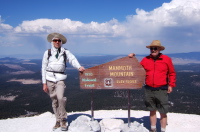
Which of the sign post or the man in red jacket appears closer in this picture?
the man in red jacket

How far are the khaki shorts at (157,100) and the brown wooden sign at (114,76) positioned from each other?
2.08 ft

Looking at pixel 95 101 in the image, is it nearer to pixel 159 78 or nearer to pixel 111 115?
pixel 111 115

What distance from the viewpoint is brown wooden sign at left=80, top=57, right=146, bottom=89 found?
734 centimetres

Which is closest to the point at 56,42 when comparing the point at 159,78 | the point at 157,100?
the point at 159,78

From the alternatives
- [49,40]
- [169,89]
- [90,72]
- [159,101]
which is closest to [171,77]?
[169,89]

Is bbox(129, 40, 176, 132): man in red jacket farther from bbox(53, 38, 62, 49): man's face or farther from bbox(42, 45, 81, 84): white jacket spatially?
bbox(53, 38, 62, 49): man's face

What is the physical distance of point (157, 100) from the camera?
6730 mm

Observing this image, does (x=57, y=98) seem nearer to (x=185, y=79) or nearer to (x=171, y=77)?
(x=171, y=77)

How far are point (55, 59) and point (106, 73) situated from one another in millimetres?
1919

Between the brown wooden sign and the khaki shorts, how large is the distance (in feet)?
2.08

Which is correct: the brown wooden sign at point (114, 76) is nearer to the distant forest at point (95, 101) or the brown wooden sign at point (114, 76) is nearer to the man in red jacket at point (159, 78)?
the man in red jacket at point (159, 78)

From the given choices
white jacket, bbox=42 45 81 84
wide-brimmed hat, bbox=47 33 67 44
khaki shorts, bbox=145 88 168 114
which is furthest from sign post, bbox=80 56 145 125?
wide-brimmed hat, bbox=47 33 67 44

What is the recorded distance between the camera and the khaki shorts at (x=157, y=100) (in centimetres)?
Result: 656

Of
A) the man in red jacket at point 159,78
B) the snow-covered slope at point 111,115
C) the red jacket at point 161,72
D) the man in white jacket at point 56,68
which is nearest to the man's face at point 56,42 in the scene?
the man in white jacket at point 56,68
